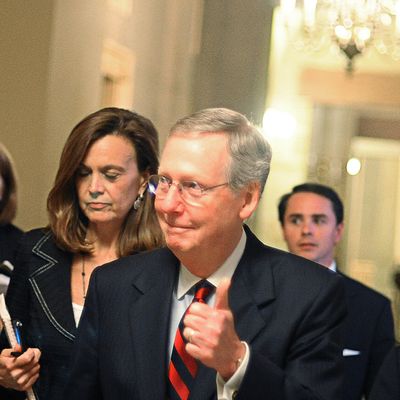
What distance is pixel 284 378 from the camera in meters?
2.67

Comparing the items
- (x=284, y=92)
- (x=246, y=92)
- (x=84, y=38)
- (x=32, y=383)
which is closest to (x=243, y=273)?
(x=32, y=383)

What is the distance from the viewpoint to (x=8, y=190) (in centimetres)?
518

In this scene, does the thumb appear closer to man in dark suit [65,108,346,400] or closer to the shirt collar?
man in dark suit [65,108,346,400]

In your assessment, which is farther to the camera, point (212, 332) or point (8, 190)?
point (8, 190)

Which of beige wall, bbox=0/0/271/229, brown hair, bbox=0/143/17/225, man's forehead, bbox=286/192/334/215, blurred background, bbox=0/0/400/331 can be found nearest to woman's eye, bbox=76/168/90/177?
blurred background, bbox=0/0/400/331

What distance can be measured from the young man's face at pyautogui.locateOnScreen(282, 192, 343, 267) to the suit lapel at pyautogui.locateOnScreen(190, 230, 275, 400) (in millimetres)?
2368

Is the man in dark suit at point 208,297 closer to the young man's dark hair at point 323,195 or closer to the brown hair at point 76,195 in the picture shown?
the brown hair at point 76,195

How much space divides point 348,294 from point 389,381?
211 centimetres

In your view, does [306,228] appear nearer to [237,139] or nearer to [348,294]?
[348,294]

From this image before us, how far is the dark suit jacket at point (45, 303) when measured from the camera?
366 cm

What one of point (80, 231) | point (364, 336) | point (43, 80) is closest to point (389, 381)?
point (80, 231)

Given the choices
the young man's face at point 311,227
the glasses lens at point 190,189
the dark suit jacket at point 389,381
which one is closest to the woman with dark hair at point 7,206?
the young man's face at point 311,227

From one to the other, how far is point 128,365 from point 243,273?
0.39 m

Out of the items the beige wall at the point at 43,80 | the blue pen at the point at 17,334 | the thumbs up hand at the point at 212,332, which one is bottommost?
the blue pen at the point at 17,334
